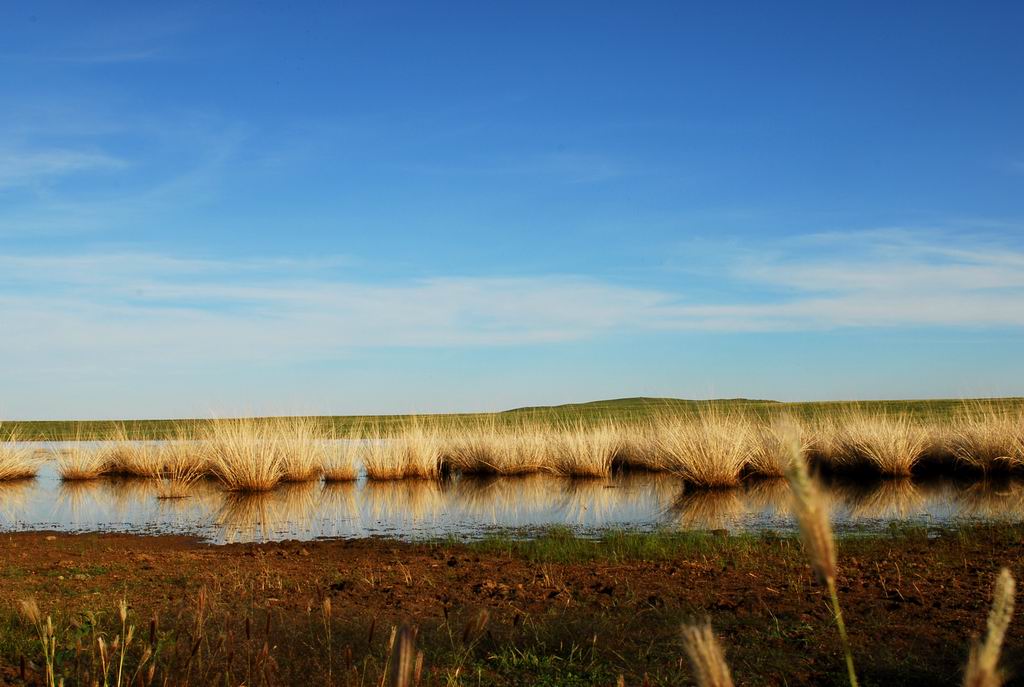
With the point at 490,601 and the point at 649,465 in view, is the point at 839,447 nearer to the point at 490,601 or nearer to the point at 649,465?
the point at 649,465

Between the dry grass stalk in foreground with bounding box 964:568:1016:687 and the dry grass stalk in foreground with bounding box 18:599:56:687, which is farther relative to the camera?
the dry grass stalk in foreground with bounding box 18:599:56:687

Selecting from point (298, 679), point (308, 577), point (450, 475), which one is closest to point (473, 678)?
point (298, 679)

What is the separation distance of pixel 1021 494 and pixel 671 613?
37.3ft

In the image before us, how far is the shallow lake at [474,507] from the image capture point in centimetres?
1198

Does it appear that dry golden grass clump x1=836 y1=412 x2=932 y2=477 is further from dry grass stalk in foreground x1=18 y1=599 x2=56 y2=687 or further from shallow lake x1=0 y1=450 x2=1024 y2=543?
dry grass stalk in foreground x1=18 y1=599 x2=56 y2=687

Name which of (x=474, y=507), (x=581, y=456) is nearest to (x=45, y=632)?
(x=474, y=507)

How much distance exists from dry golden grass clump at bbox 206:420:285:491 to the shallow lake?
0.37 metres

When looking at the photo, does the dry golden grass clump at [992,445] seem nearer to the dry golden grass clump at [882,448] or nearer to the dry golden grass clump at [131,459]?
the dry golden grass clump at [882,448]

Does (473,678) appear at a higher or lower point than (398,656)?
lower

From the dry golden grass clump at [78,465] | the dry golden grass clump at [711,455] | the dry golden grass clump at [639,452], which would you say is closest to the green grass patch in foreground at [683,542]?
the dry golden grass clump at [711,455]

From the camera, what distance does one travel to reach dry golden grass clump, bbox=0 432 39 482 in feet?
67.5

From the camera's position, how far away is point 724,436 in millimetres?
16797

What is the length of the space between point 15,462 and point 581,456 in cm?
1345

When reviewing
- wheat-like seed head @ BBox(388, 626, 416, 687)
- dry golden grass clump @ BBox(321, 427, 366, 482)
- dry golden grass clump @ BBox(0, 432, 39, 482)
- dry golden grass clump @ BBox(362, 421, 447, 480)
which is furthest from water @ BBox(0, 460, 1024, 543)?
wheat-like seed head @ BBox(388, 626, 416, 687)
